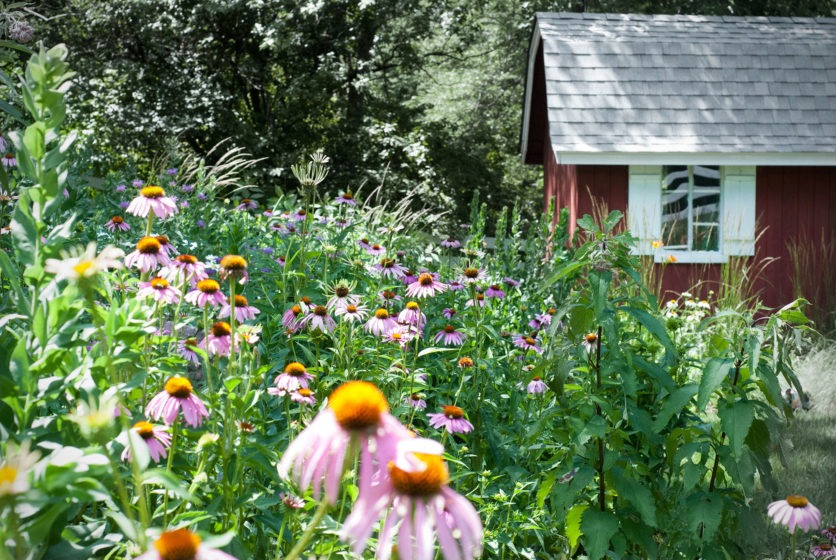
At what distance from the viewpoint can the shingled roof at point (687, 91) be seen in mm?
9891

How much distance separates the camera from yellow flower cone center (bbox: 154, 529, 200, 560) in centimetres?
94

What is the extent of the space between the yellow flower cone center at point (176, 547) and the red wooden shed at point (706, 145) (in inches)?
348

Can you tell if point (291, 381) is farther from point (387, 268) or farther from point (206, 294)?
point (387, 268)

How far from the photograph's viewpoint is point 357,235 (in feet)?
18.4

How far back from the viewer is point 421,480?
3.07 feet

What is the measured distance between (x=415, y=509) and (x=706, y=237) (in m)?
9.84

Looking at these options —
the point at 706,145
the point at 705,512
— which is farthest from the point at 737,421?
the point at 706,145

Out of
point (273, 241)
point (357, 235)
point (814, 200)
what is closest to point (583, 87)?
point (814, 200)

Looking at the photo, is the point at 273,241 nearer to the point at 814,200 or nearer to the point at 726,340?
the point at 726,340

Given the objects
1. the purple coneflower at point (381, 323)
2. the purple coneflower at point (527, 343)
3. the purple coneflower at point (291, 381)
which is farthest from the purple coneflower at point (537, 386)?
the purple coneflower at point (291, 381)

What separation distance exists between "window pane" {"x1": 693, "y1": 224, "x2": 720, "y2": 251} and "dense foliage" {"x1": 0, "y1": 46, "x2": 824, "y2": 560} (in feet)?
18.9

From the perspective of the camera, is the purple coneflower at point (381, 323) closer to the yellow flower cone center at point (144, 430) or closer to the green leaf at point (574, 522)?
the green leaf at point (574, 522)

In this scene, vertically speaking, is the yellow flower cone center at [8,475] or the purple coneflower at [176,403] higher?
the yellow flower cone center at [8,475]

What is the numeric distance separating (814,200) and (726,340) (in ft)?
28.5
